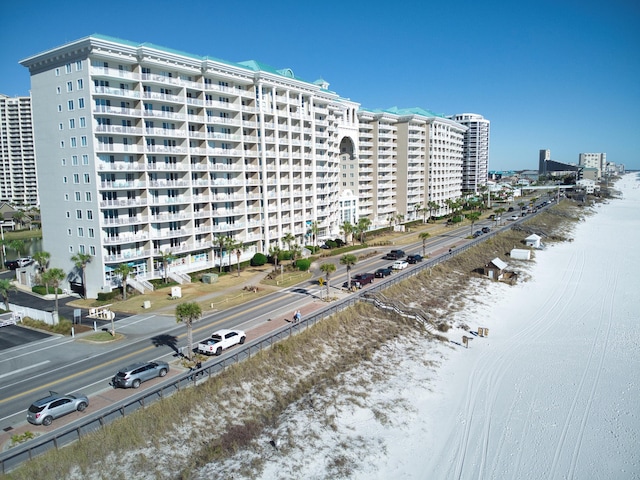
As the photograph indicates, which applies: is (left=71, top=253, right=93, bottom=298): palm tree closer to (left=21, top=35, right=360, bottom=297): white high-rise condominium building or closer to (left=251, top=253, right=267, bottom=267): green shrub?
(left=21, top=35, right=360, bottom=297): white high-rise condominium building

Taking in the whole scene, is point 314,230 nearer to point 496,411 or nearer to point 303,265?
point 303,265

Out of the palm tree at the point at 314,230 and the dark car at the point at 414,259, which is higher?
the palm tree at the point at 314,230

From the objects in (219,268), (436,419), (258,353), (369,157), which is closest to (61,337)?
(258,353)

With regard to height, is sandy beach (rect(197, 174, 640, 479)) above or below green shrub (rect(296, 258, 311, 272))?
below

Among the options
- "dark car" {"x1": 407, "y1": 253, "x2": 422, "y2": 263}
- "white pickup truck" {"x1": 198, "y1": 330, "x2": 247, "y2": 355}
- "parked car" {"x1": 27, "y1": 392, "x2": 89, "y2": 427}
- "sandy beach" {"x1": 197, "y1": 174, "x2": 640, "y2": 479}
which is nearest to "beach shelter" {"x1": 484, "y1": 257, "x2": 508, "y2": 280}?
"dark car" {"x1": 407, "y1": 253, "x2": 422, "y2": 263}

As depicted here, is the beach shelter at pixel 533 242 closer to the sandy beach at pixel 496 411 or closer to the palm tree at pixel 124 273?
the sandy beach at pixel 496 411

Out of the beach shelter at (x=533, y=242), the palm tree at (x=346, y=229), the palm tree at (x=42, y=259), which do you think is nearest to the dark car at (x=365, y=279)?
the palm tree at (x=346, y=229)

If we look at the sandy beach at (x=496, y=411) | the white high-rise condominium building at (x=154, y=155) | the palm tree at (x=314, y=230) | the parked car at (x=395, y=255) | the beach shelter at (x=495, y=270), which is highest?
the white high-rise condominium building at (x=154, y=155)
